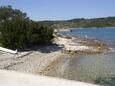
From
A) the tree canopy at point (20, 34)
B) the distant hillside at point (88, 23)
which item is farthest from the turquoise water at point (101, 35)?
the distant hillside at point (88, 23)

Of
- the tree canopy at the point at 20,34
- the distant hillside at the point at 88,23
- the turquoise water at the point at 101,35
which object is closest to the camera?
the tree canopy at the point at 20,34

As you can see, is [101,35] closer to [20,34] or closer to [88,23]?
[20,34]

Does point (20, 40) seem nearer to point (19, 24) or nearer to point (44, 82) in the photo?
point (19, 24)

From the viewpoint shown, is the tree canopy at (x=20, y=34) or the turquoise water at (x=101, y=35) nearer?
the tree canopy at (x=20, y=34)

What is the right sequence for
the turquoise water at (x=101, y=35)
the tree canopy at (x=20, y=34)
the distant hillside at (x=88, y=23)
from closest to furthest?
the tree canopy at (x=20, y=34) → the turquoise water at (x=101, y=35) → the distant hillside at (x=88, y=23)

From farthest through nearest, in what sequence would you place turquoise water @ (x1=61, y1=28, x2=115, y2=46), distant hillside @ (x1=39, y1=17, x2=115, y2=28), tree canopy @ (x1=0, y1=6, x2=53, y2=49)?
distant hillside @ (x1=39, y1=17, x2=115, y2=28), turquoise water @ (x1=61, y1=28, x2=115, y2=46), tree canopy @ (x1=0, y1=6, x2=53, y2=49)

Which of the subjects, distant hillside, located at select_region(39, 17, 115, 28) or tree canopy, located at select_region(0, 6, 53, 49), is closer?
tree canopy, located at select_region(0, 6, 53, 49)

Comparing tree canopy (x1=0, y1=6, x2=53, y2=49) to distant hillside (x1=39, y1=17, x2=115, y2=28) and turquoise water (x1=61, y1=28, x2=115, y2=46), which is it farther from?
distant hillside (x1=39, y1=17, x2=115, y2=28)

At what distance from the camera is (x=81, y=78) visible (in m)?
13.4

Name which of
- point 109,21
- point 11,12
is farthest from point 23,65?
point 109,21

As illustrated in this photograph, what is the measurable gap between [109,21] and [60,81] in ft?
538

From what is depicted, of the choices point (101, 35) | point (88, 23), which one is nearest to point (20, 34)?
point (101, 35)

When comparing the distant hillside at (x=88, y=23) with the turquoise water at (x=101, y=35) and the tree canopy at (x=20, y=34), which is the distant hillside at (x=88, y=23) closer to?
the turquoise water at (x=101, y=35)

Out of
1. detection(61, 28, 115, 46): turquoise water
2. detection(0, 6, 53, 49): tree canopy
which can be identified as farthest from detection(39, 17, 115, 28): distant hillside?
detection(0, 6, 53, 49): tree canopy
